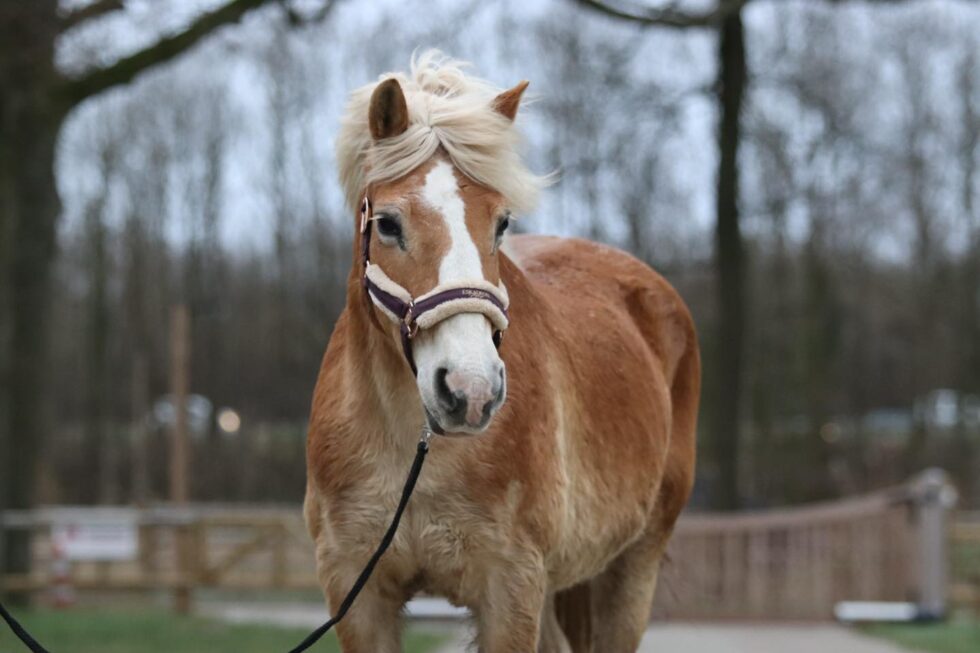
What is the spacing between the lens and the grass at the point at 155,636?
34.6ft

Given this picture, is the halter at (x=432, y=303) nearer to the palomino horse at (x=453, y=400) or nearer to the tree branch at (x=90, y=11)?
the palomino horse at (x=453, y=400)

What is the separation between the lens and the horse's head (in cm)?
312

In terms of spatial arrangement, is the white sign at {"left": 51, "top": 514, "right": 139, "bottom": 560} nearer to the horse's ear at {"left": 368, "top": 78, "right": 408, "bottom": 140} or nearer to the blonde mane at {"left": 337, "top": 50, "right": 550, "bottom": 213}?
the blonde mane at {"left": 337, "top": 50, "right": 550, "bottom": 213}

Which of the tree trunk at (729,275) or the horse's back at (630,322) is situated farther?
the tree trunk at (729,275)

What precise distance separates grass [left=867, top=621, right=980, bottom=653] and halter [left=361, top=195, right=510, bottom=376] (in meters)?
8.48

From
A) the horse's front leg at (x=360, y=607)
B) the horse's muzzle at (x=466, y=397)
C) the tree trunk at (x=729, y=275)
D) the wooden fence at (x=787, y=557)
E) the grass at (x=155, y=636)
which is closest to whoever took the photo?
the horse's muzzle at (x=466, y=397)

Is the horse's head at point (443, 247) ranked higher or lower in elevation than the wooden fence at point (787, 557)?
higher

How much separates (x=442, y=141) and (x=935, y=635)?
395 inches

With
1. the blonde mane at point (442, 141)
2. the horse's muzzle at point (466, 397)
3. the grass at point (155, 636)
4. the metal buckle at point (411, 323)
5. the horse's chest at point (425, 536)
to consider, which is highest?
the blonde mane at point (442, 141)

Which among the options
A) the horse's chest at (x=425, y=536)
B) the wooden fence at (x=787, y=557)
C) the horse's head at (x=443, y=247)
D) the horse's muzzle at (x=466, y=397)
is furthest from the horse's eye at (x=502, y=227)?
the wooden fence at (x=787, y=557)

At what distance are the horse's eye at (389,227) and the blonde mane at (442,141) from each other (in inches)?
6.5

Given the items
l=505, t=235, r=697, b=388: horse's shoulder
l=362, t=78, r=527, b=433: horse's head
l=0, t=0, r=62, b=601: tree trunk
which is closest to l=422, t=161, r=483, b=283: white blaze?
l=362, t=78, r=527, b=433: horse's head

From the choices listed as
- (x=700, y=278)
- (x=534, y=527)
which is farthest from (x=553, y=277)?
(x=700, y=278)

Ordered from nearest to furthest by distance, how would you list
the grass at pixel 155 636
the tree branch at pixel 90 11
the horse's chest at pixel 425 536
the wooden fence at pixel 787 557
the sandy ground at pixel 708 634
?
the horse's chest at pixel 425 536 → the grass at pixel 155 636 → the sandy ground at pixel 708 634 → the tree branch at pixel 90 11 → the wooden fence at pixel 787 557
